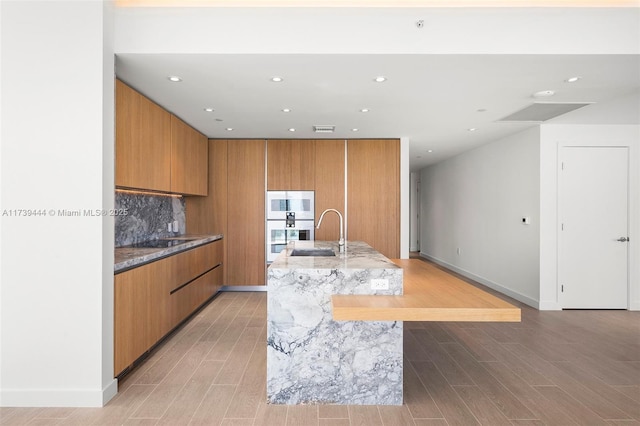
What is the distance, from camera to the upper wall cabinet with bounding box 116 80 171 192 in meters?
2.94

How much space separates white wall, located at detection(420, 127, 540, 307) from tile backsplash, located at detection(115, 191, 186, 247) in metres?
4.89

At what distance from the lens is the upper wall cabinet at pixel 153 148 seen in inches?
117

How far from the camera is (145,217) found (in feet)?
14.0

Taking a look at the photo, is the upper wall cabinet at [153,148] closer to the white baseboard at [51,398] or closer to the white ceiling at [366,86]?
the white ceiling at [366,86]

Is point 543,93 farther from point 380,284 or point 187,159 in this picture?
point 187,159

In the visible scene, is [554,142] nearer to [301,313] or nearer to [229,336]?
[301,313]

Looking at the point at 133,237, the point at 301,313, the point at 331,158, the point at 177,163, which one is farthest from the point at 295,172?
the point at 301,313

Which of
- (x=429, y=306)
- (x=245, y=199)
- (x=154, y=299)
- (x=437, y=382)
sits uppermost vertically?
(x=245, y=199)

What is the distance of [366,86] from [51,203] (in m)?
2.55

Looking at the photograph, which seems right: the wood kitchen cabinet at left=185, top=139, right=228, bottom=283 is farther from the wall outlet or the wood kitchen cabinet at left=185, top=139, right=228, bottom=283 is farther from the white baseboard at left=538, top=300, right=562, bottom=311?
the white baseboard at left=538, top=300, right=562, bottom=311

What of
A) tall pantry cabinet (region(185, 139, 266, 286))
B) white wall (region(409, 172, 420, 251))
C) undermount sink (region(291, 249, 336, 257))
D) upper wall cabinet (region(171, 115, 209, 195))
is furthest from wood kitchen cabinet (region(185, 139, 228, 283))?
white wall (region(409, 172, 420, 251))

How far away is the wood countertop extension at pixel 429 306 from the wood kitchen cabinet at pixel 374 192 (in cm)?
316

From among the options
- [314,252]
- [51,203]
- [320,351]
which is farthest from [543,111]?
[51,203]

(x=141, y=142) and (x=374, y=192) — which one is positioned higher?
(x=141, y=142)
